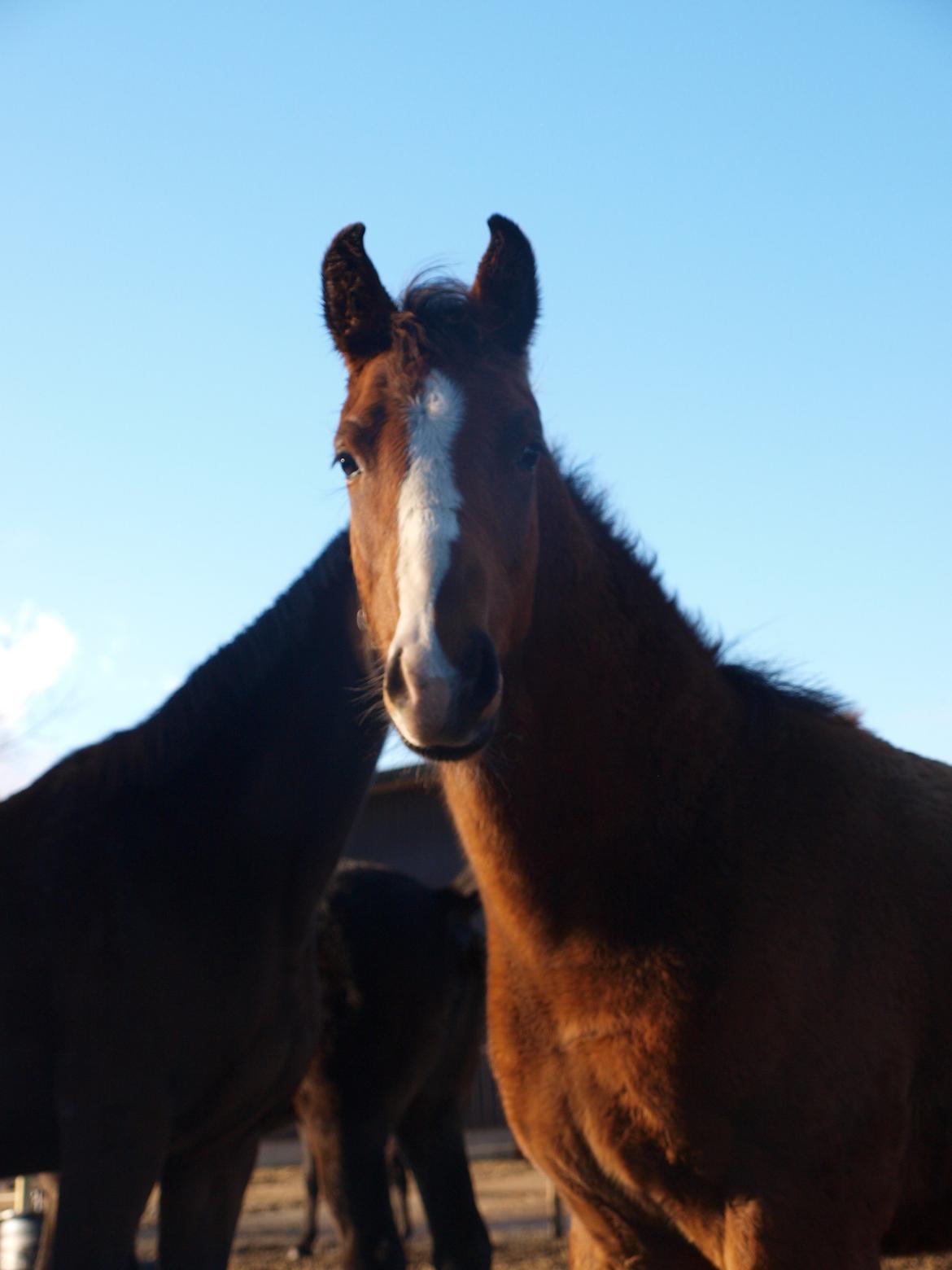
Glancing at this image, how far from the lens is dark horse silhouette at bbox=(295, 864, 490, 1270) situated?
586 cm

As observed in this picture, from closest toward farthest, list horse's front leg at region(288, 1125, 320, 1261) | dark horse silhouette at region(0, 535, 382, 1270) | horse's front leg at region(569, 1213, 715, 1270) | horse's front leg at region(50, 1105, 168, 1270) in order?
horse's front leg at region(569, 1213, 715, 1270) < horse's front leg at region(50, 1105, 168, 1270) < dark horse silhouette at region(0, 535, 382, 1270) < horse's front leg at region(288, 1125, 320, 1261)

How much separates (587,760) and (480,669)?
49 centimetres

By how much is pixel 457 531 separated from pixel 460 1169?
5169 millimetres

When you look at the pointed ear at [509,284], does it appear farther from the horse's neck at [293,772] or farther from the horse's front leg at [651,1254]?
the horse's front leg at [651,1254]

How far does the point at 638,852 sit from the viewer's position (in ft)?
8.72

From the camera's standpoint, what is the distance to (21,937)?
13.3ft

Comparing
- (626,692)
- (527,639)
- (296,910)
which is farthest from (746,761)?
(296,910)

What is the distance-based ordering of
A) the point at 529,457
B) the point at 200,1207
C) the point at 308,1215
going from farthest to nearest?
the point at 308,1215 → the point at 200,1207 → the point at 529,457

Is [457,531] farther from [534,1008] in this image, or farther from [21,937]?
[21,937]

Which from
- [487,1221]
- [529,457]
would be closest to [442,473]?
[529,457]

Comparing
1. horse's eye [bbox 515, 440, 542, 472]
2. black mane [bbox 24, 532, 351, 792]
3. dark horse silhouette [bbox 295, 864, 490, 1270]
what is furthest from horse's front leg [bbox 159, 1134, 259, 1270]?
horse's eye [bbox 515, 440, 542, 472]

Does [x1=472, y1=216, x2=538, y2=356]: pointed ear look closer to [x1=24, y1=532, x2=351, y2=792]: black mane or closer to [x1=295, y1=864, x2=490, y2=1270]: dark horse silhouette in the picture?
[x1=24, y1=532, x2=351, y2=792]: black mane

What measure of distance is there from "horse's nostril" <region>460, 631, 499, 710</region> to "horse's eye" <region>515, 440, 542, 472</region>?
0.60m

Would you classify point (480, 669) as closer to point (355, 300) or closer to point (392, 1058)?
point (355, 300)
